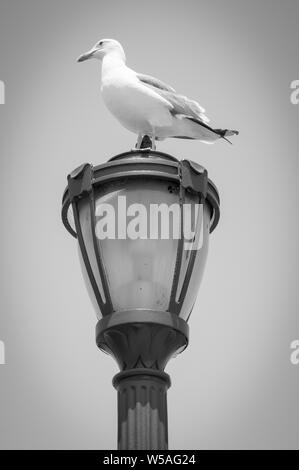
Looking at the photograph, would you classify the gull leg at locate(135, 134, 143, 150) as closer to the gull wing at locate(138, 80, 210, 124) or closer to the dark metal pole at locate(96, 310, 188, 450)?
the gull wing at locate(138, 80, 210, 124)

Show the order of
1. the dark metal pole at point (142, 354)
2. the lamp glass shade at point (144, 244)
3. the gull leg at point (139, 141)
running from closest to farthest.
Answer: the dark metal pole at point (142, 354) → the lamp glass shade at point (144, 244) → the gull leg at point (139, 141)

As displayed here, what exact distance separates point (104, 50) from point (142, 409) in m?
3.52

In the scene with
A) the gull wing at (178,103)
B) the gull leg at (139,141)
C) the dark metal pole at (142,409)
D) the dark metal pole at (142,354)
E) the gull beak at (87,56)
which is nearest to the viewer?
the dark metal pole at (142,409)

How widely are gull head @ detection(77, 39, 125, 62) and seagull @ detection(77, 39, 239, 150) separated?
85 mm

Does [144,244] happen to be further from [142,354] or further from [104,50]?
[104,50]

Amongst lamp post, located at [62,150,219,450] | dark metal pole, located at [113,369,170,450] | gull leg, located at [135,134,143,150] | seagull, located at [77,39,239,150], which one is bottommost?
dark metal pole, located at [113,369,170,450]

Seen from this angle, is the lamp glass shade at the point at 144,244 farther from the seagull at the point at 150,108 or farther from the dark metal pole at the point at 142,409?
the seagull at the point at 150,108

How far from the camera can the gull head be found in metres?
7.19

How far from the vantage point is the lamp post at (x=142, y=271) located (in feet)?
15.3

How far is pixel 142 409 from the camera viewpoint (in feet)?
15.0

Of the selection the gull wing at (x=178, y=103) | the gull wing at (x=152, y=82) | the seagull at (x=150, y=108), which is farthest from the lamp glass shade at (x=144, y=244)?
the gull wing at (x=152, y=82)

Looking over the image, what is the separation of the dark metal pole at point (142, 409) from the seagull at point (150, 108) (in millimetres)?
1924

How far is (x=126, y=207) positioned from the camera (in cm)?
510

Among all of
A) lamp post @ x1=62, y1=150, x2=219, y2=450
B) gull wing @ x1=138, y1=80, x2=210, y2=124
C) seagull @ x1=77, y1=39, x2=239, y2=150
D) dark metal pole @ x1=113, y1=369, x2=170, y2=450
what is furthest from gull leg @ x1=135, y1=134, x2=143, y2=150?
dark metal pole @ x1=113, y1=369, x2=170, y2=450
